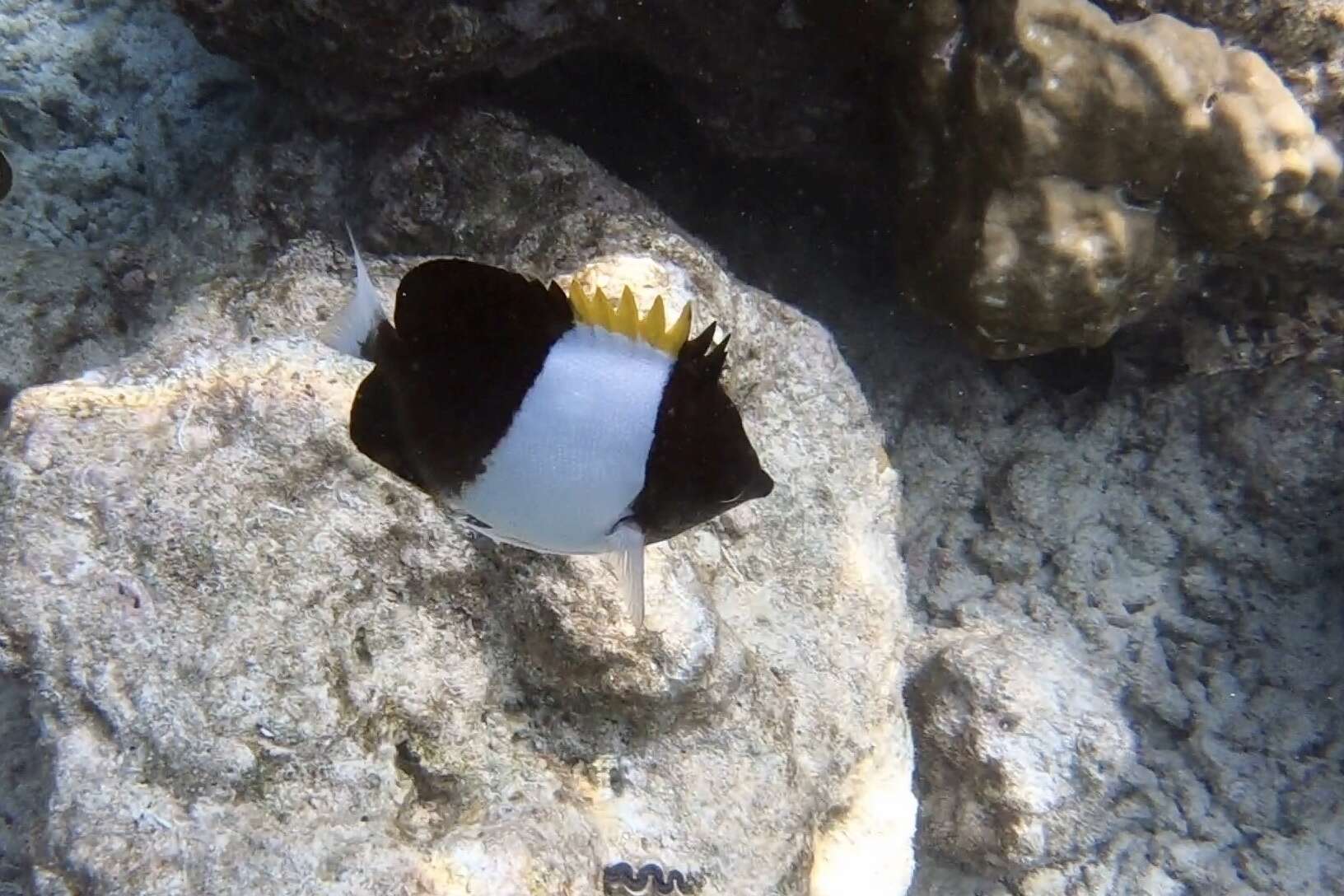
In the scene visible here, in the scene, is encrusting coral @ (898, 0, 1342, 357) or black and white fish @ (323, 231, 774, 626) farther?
encrusting coral @ (898, 0, 1342, 357)

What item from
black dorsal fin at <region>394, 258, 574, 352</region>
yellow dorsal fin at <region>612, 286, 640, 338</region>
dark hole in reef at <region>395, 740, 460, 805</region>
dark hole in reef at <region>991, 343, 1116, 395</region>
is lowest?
dark hole in reef at <region>395, 740, 460, 805</region>

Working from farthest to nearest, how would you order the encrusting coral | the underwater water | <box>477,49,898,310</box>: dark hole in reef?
1. <box>477,49,898,310</box>: dark hole in reef
2. the encrusting coral
3. the underwater water

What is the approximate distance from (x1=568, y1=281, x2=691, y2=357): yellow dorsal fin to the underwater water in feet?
0.05

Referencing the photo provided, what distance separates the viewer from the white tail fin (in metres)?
1.45

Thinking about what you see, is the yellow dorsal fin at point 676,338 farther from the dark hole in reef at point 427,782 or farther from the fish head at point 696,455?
the dark hole in reef at point 427,782

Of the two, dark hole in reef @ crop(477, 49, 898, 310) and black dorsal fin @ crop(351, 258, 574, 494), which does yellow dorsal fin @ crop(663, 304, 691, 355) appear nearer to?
black dorsal fin @ crop(351, 258, 574, 494)

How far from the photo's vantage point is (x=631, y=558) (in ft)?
4.97

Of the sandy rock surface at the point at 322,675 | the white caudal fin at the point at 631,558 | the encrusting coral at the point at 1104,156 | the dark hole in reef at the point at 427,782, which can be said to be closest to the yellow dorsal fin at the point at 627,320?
the white caudal fin at the point at 631,558

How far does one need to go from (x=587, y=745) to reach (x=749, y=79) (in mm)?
2680

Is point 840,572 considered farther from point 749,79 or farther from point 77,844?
point 77,844

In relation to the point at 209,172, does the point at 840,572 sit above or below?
below

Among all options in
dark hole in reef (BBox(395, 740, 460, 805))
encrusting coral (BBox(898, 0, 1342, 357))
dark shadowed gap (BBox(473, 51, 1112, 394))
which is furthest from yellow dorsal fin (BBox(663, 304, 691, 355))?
dark shadowed gap (BBox(473, 51, 1112, 394))

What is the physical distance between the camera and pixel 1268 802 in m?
4.19

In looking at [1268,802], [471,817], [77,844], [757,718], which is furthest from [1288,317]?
[77,844]
